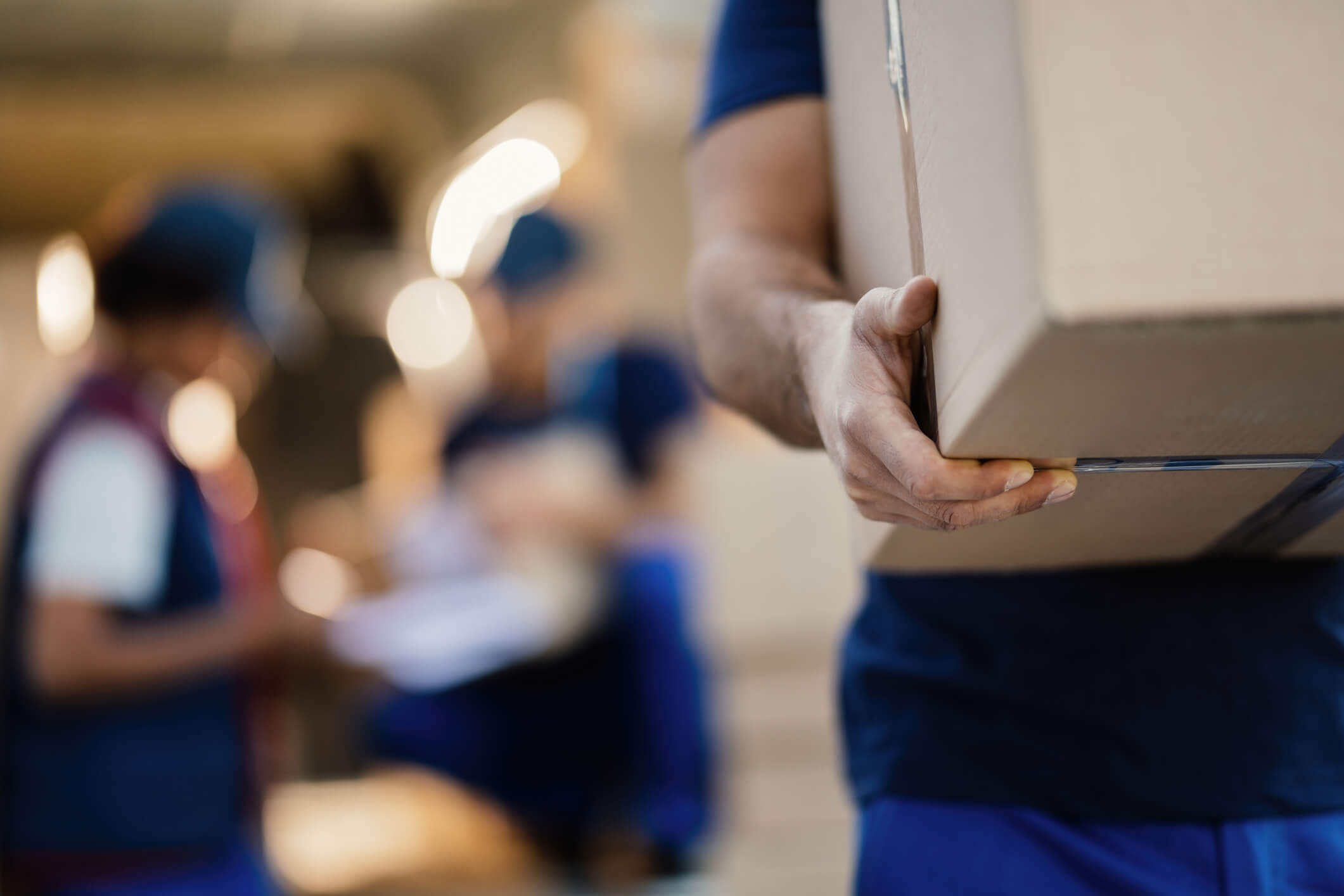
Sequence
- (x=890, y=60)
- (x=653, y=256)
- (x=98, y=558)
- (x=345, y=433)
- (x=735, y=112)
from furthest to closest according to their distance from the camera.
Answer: (x=345, y=433) → (x=653, y=256) → (x=98, y=558) → (x=735, y=112) → (x=890, y=60)

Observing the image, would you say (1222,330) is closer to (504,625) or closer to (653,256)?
(504,625)

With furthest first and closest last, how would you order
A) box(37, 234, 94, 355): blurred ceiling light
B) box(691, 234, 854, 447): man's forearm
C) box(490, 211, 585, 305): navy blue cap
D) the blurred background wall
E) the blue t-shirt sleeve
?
1. box(37, 234, 94, 355): blurred ceiling light
2. box(490, 211, 585, 305): navy blue cap
3. the blurred background wall
4. the blue t-shirt sleeve
5. box(691, 234, 854, 447): man's forearm

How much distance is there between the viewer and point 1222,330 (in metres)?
0.38

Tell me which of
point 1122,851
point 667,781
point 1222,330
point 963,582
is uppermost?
point 1222,330

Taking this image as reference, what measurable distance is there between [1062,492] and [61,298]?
5306 mm

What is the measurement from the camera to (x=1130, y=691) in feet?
2.13

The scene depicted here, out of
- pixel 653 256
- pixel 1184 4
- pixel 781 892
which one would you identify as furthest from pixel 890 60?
pixel 653 256

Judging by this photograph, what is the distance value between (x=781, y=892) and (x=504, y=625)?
0.71 meters

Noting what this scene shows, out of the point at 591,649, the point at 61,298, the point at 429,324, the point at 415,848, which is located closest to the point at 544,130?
the point at 429,324

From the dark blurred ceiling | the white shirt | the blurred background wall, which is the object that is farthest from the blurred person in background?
the dark blurred ceiling

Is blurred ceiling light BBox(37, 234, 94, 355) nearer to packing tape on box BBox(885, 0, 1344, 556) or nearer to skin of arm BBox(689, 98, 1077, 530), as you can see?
skin of arm BBox(689, 98, 1077, 530)

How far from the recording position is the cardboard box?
38 centimetres

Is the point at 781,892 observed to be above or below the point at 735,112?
below

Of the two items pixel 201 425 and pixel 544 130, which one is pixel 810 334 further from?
pixel 544 130
